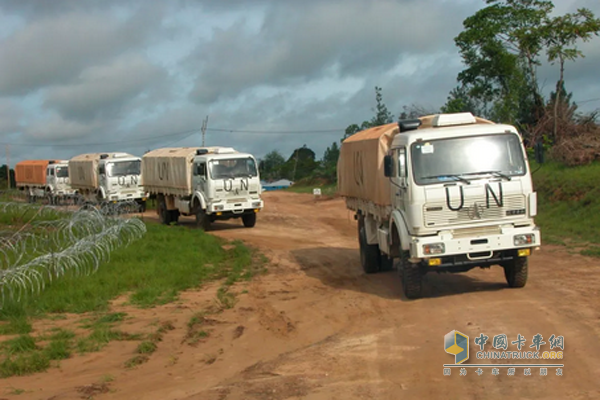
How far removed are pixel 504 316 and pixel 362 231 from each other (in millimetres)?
5292

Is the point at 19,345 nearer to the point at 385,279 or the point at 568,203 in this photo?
the point at 385,279

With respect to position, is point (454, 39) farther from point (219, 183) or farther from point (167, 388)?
point (167, 388)

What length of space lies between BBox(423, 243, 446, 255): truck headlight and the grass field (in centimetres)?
340

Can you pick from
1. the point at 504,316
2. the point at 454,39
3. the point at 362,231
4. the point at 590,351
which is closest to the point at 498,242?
the point at 504,316

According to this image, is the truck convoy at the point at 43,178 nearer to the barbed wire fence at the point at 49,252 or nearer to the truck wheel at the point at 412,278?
the barbed wire fence at the point at 49,252

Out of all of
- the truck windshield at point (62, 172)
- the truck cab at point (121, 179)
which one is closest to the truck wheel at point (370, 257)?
the truck cab at point (121, 179)

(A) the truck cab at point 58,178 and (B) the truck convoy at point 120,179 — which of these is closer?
(B) the truck convoy at point 120,179

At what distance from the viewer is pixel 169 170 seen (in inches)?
1026

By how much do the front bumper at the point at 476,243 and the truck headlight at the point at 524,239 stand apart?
2 cm

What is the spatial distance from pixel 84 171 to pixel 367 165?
2950 cm

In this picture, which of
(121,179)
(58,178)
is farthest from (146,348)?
(58,178)

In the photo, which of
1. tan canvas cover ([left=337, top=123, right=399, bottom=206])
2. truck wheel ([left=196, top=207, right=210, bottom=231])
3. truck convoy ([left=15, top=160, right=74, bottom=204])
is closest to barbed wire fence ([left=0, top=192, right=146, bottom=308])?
truck wheel ([left=196, top=207, right=210, bottom=231])

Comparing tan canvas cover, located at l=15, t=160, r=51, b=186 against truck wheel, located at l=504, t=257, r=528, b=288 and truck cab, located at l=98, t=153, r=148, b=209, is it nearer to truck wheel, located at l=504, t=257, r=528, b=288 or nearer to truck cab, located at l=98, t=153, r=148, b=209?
truck cab, located at l=98, t=153, r=148, b=209

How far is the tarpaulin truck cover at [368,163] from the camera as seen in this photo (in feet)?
38.1
